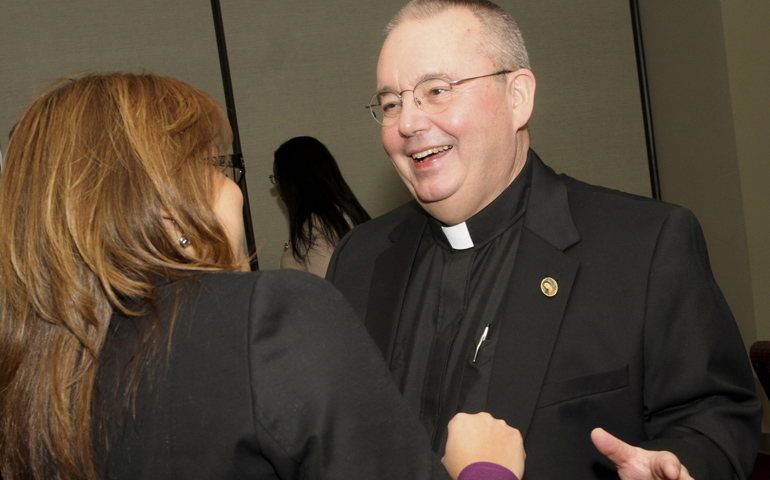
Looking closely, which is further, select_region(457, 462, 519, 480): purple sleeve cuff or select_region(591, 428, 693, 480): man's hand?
select_region(591, 428, 693, 480): man's hand

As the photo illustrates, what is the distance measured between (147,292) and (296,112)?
3074mm

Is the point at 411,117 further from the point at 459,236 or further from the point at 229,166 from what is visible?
the point at 229,166

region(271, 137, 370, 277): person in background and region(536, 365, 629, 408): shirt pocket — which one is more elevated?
region(271, 137, 370, 277): person in background

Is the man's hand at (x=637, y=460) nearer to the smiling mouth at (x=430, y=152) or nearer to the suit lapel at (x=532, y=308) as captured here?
the suit lapel at (x=532, y=308)

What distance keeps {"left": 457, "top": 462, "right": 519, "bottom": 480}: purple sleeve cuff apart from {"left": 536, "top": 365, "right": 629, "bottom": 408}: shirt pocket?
0.33 meters

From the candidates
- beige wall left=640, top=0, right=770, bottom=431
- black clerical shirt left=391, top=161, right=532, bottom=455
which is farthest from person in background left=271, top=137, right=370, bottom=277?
beige wall left=640, top=0, right=770, bottom=431

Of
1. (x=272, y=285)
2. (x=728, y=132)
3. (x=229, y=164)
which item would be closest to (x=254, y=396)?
(x=272, y=285)

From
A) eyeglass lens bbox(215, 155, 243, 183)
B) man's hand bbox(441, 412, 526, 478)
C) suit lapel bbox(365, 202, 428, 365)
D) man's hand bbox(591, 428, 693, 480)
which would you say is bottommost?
man's hand bbox(591, 428, 693, 480)

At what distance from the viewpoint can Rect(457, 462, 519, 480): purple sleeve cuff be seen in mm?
887

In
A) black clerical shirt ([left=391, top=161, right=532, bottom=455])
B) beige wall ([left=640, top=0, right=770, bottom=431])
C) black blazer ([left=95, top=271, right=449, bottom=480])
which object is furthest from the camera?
beige wall ([left=640, top=0, right=770, bottom=431])

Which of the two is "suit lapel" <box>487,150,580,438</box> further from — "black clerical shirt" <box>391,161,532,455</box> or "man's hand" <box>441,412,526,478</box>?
"man's hand" <box>441,412,526,478</box>

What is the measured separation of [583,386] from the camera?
123 centimetres

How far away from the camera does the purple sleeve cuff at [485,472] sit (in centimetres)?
89

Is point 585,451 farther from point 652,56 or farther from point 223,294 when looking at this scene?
point 652,56
